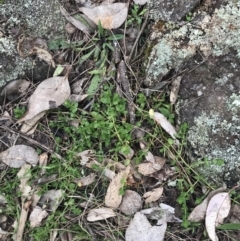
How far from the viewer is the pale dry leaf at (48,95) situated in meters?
2.51

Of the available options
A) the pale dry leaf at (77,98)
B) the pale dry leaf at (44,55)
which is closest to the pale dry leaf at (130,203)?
the pale dry leaf at (77,98)

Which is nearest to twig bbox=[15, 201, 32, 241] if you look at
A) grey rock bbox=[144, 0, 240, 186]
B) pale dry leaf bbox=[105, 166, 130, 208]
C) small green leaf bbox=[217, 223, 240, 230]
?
pale dry leaf bbox=[105, 166, 130, 208]

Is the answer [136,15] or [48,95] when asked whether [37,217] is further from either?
[136,15]

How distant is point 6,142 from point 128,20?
0.89 m

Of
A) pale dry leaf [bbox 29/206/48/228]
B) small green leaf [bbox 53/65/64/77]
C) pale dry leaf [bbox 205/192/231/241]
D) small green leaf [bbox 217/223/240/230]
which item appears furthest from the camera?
small green leaf [bbox 53/65/64/77]

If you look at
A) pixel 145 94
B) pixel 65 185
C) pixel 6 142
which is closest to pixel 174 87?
pixel 145 94

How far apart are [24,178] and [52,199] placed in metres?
0.18

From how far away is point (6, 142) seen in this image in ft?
8.41

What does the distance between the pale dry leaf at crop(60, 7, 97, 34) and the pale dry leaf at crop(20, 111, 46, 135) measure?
1.59 feet

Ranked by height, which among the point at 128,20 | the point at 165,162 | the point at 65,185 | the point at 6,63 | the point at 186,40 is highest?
the point at 6,63

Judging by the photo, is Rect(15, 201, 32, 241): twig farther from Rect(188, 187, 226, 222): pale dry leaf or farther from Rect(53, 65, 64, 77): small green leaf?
Rect(188, 187, 226, 222): pale dry leaf

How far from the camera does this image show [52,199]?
8.20 feet

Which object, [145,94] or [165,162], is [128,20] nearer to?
[145,94]

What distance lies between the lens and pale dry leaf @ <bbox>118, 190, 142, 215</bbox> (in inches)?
96.5
